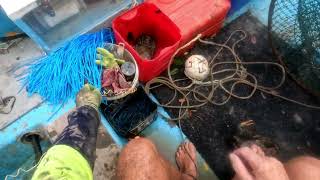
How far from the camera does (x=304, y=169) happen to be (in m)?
1.29

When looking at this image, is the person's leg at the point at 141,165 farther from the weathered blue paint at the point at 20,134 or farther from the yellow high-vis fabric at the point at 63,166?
the weathered blue paint at the point at 20,134

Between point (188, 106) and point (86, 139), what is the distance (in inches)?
35.9

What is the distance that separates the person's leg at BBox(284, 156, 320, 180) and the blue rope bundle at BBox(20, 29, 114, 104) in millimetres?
945

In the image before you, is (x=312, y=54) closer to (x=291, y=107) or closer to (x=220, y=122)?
(x=291, y=107)

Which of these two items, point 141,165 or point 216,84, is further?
point 216,84

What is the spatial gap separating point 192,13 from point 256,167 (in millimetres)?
940

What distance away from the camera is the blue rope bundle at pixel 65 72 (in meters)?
1.67

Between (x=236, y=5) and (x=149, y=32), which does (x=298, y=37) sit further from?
(x=149, y=32)

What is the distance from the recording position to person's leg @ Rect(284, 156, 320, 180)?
1251mm

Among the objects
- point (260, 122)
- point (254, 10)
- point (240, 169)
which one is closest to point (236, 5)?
point (254, 10)

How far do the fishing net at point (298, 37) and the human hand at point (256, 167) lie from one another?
0.68m

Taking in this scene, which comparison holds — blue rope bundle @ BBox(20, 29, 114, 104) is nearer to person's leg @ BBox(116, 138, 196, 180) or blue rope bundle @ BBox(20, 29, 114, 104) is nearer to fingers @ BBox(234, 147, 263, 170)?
person's leg @ BBox(116, 138, 196, 180)

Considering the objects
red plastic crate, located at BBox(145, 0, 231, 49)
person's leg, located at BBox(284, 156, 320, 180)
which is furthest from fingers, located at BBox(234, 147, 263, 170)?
red plastic crate, located at BBox(145, 0, 231, 49)

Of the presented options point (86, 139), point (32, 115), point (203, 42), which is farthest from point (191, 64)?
point (86, 139)
